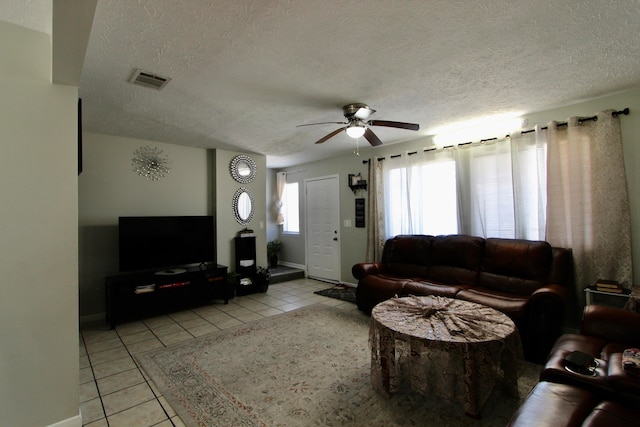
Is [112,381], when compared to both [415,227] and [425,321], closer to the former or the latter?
[425,321]

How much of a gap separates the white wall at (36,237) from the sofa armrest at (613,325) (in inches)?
137

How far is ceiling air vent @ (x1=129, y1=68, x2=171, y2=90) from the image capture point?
2.24m

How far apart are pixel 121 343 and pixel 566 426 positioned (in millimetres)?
3674

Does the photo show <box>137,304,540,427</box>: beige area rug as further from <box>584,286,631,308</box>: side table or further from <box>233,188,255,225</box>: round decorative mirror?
<box>233,188,255,225</box>: round decorative mirror

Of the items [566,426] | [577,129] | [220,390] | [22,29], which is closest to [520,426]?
[566,426]

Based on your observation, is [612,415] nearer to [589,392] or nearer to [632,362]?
[589,392]

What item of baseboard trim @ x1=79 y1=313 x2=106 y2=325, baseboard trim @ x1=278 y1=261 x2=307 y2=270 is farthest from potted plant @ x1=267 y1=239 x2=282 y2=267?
baseboard trim @ x1=79 y1=313 x2=106 y2=325

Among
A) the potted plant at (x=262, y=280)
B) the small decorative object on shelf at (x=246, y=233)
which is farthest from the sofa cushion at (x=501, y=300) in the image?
the small decorative object on shelf at (x=246, y=233)

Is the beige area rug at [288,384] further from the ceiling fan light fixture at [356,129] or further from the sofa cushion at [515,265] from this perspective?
the ceiling fan light fixture at [356,129]

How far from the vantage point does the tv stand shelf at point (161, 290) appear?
3.50m

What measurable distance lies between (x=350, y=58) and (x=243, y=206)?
11.6ft

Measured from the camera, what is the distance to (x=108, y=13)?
5.13ft

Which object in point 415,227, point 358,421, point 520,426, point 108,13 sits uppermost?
point 108,13

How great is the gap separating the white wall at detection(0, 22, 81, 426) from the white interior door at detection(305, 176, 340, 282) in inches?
163
